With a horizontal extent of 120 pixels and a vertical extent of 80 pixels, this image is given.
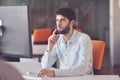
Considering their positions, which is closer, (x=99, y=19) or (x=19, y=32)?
(x=19, y=32)

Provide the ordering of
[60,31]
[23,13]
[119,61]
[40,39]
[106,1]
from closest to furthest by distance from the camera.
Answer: [23,13] < [60,31] < [40,39] < [119,61] < [106,1]

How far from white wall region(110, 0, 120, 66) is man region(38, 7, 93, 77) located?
3.15m

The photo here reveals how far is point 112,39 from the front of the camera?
5.44 m

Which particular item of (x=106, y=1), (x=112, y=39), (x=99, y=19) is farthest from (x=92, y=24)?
(x=112, y=39)

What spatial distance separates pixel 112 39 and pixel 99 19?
1286 millimetres

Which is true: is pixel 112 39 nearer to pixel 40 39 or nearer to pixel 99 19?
pixel 99 19

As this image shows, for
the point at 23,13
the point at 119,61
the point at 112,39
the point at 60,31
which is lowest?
the point at 119,61

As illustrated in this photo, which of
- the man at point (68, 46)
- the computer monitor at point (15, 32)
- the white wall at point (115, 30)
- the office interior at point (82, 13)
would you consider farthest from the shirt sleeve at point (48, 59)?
the office interior at point (82, 13)

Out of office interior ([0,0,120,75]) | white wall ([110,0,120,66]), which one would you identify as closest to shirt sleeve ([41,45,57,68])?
white wall ([110,0,120,66])

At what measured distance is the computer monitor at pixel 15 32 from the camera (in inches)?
75.1

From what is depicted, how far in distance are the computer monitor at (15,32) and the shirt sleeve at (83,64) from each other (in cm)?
28

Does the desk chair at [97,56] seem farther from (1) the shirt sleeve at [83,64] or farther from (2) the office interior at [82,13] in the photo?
(2) the office interior at [82,13]

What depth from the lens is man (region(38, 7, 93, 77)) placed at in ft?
6.86

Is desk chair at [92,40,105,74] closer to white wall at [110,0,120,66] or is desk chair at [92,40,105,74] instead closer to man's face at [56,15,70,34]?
man's face at [56,15,70,34]
